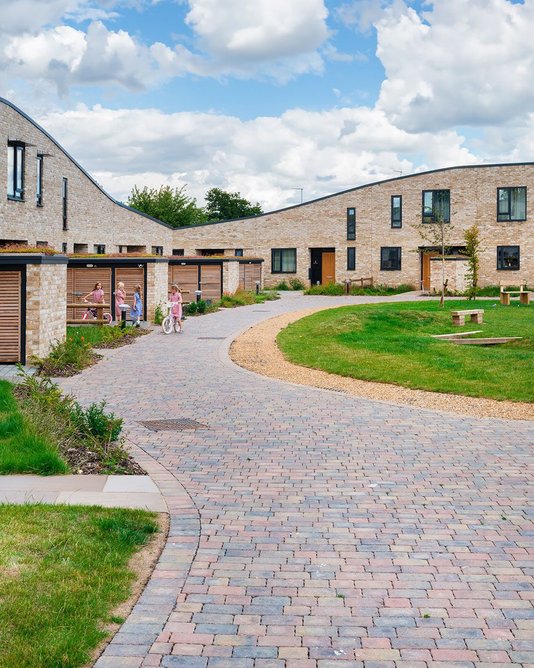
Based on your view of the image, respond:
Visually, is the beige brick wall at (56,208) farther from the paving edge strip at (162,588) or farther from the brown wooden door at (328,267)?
the paving edge strip at (162,588)

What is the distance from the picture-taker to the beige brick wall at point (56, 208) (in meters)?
35.3

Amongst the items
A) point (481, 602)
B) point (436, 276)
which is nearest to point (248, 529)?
point (481, 602)

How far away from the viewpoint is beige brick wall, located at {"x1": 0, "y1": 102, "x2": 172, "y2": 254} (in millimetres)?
35312

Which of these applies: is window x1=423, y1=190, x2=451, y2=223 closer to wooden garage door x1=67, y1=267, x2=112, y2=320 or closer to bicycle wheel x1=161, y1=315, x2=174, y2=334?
wooden garage door x1=67, y1=267, x2=112, y2=320

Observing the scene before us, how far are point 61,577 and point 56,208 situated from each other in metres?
36.2

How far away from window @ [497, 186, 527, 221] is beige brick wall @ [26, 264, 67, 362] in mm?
37876

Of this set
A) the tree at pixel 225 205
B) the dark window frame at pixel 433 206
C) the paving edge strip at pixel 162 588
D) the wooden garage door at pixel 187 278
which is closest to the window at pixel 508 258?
the dark window frame at pixel 433 206

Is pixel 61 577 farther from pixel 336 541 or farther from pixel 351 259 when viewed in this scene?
pixel 351 259

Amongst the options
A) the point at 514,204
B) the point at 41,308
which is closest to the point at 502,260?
the point at 514,204

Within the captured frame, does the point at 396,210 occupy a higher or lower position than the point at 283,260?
higher

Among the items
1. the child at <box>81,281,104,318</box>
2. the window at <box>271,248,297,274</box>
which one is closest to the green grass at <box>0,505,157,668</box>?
the child at <box>81,281,104,318</box>

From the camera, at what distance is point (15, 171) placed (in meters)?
36.3

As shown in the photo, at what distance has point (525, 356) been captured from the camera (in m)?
18.8

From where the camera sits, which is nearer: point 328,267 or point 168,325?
point 168,325
